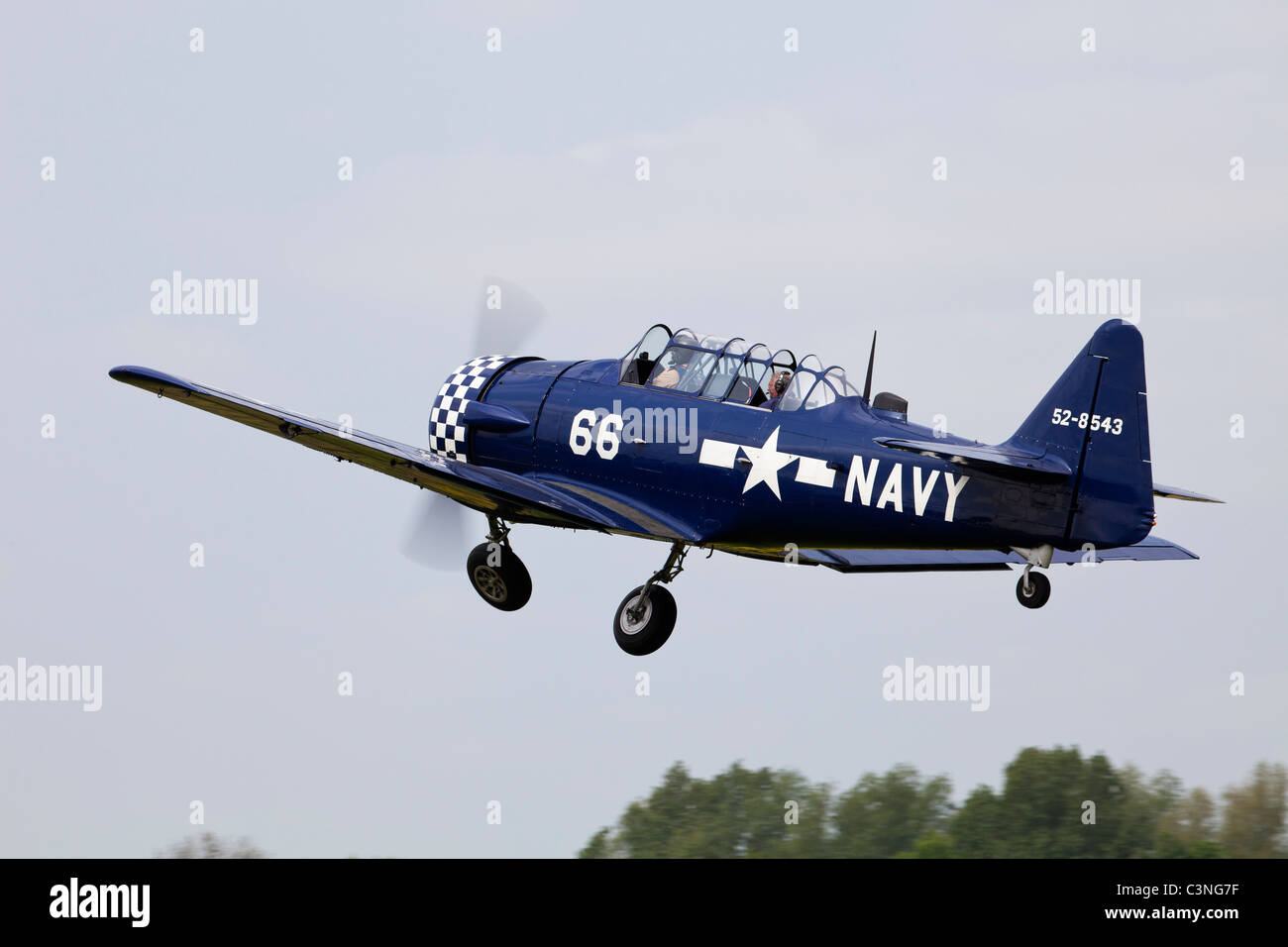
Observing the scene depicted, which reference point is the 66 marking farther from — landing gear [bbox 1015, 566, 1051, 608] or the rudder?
landing gear [bbox 1015, 566, 1051, 608]

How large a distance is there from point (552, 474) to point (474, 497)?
75 cm

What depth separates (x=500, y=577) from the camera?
16.9m

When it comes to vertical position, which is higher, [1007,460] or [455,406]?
[455,406]

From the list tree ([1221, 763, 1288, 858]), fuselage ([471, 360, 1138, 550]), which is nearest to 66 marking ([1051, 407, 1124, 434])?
fuselage ([471, 360, 1138, 550])

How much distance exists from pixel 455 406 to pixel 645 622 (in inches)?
117

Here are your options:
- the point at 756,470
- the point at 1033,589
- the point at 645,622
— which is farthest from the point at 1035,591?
the point at 645,622

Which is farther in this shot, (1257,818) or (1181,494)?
(1257,818)

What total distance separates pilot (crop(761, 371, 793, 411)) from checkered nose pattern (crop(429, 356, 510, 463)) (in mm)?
3172

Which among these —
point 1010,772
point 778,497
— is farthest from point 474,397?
point 1010,772

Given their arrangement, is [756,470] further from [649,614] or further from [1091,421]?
[1091,421]

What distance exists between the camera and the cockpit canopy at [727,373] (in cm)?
1491

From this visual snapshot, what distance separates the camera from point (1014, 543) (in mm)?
13555
